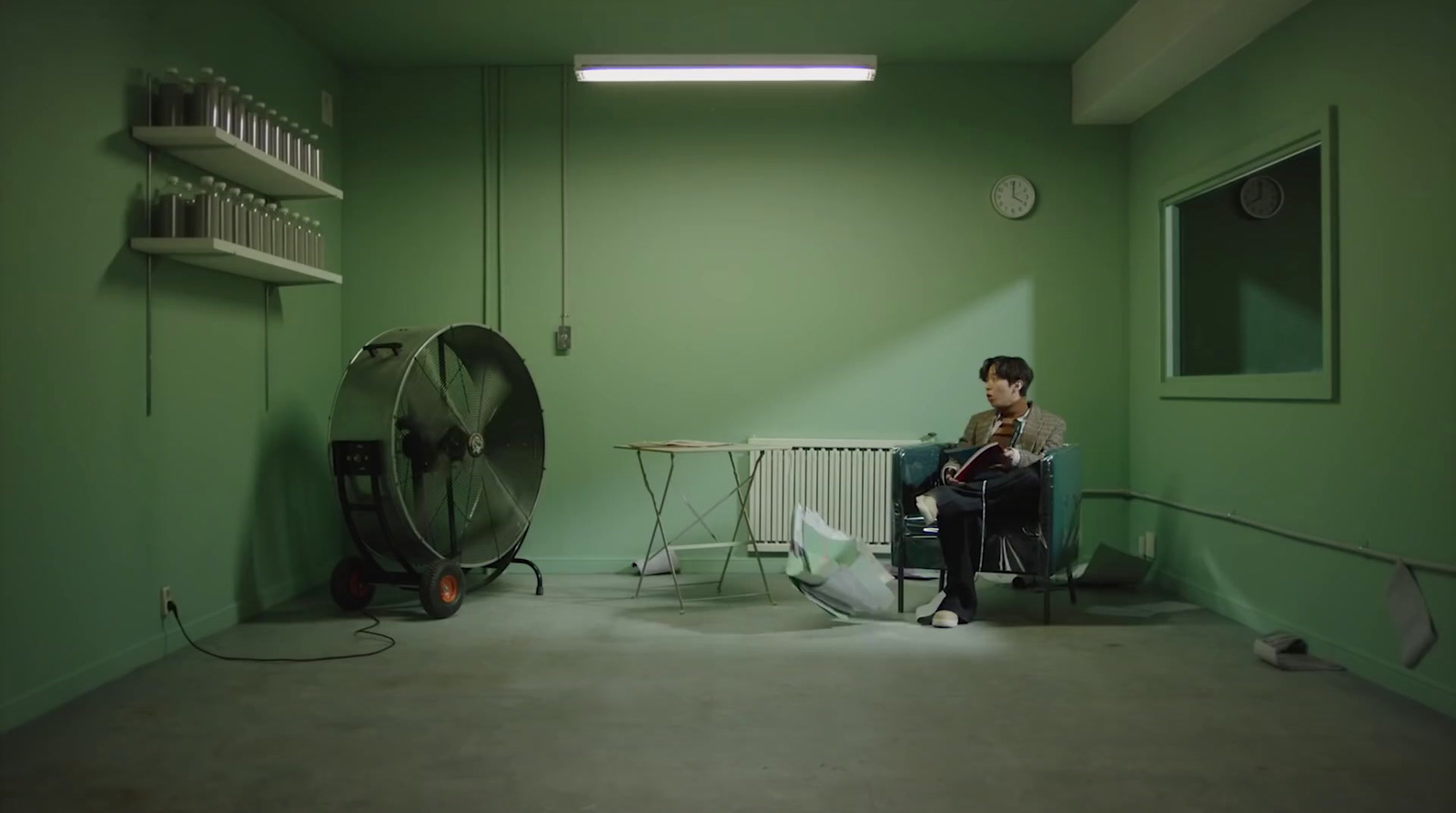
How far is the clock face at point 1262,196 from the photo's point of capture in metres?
5.27

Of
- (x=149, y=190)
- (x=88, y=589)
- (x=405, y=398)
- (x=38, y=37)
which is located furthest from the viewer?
(x=405, y=398)

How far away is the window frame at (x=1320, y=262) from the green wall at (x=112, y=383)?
14.5 feet

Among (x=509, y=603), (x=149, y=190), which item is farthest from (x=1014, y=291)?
(x=149, y=190)

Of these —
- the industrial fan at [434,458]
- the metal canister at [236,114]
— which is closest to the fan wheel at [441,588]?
A: the industrial fan at [434,458]

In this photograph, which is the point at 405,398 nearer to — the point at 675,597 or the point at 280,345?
the point at 280,345

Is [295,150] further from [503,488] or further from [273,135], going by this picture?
[503,488]

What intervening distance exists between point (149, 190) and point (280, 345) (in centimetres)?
129

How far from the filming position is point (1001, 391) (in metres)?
4.84

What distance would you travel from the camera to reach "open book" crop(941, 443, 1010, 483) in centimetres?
463

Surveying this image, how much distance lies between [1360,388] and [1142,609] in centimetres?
153

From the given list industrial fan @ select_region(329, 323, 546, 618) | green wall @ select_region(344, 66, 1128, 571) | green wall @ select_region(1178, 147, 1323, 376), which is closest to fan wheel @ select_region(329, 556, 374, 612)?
industrial fan @ select_region(329, 323, 546, 618)

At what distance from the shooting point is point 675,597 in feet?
17.2

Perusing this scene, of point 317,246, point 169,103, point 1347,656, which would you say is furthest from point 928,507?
point 169,103

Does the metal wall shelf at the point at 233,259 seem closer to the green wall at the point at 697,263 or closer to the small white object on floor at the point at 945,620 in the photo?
the green wall at the point at 697,263
